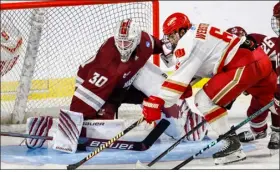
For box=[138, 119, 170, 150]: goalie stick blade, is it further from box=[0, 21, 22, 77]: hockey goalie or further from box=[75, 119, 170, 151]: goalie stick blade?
box=[0, 21, 22, 77]: hockey goalie

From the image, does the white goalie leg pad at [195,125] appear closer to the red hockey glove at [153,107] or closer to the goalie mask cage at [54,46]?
the goalie mask cage at [54,46]

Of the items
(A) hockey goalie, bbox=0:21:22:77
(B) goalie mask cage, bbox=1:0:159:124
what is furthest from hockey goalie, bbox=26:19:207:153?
(A) hockey goalie, bbox=0:21:22:77

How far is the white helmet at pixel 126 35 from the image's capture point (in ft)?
9.50

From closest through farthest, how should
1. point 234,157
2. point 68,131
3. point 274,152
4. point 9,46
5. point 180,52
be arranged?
point 180,52 < point 234,157 < point 274,152 < point 68,131 < point 9,46

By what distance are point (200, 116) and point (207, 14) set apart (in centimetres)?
121

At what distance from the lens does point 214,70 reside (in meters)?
2.70

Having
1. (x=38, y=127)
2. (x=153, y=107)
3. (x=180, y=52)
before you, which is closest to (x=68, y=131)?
(x=38, y=127)

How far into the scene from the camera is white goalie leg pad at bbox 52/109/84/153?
2.97m

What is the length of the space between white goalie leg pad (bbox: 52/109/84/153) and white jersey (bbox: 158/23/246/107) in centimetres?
55

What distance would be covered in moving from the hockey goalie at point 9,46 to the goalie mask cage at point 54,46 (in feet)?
0.05

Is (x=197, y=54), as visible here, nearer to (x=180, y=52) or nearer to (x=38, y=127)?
(x=180, y=52)

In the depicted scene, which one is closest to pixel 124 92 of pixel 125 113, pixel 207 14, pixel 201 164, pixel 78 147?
pixel 125 113

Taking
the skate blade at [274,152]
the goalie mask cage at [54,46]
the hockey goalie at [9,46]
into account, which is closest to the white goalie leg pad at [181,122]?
the goalie mask cage at [54,46]

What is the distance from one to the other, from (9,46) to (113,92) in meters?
0.63
